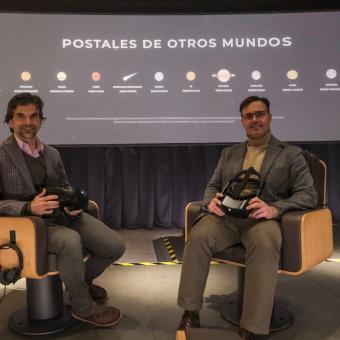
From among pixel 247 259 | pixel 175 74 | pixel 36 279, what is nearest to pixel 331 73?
pixel 175 74

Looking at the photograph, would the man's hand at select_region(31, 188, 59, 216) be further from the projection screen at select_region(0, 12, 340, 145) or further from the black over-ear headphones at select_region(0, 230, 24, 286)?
the projection screen at select_region(0, 12, 340, 145)

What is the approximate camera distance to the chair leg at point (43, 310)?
2.13 metres

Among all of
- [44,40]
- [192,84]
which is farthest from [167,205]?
[44,40]

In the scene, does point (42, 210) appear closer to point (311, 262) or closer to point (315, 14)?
point (311, 262)

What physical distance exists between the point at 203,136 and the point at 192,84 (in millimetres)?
463

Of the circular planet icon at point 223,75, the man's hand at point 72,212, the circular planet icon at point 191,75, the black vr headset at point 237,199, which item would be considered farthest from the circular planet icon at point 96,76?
the black vr headset at point 237,199

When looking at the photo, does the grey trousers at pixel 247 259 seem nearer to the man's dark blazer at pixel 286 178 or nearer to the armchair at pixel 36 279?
the man's dark blazer at pixel 286 178

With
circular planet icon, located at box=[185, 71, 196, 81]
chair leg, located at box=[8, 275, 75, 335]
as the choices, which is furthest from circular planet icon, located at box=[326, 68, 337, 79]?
chair leg, located at box=[8, 275, 75, 335]

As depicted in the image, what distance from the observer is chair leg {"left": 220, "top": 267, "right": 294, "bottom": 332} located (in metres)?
2.16

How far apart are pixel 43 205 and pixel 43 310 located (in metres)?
0.60

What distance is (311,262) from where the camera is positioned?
79.6 inches

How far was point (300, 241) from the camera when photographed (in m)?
1.92

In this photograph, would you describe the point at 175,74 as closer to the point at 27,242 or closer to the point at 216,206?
the point at 216,206

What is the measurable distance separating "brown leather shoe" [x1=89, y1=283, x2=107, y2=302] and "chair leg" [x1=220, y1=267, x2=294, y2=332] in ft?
2.34
